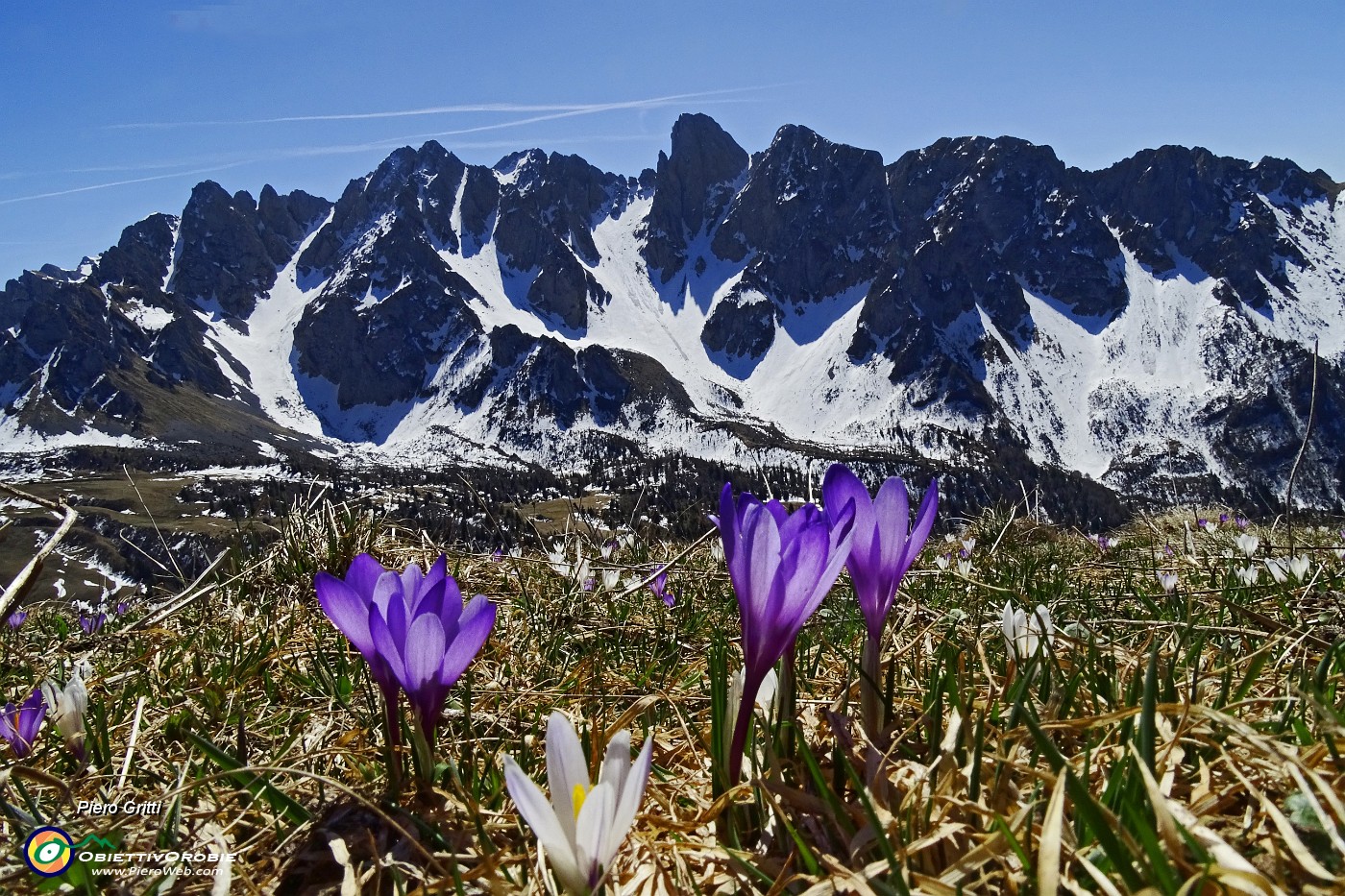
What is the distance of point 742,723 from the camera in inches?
48.8

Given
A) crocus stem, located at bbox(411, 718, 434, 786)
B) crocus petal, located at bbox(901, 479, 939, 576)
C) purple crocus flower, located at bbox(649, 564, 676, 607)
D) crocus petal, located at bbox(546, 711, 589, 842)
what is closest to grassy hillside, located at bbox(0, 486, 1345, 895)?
crocus stem, located at bbox(411, 718, 434, 786)

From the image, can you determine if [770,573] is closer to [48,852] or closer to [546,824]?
[546,824]

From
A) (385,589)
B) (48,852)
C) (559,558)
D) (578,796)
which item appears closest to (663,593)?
(559,558)

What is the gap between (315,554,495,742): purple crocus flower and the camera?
4.31ft

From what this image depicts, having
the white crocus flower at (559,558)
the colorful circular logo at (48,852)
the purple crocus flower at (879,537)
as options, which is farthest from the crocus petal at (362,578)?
the white crocus flower at (559,558)

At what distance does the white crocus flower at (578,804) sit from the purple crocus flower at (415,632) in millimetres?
358

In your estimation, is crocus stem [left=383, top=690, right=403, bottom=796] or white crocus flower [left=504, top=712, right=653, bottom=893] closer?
white crocus flower [left=504, top=712, right=653, bottom=893]

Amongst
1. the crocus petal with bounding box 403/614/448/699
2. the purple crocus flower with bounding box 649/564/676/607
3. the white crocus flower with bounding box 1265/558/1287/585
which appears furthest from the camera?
the purple crocus flower with bounding box 649/564/676/607

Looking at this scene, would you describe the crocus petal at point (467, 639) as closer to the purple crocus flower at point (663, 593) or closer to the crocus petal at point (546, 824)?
the crocus petal at point (546, 824)

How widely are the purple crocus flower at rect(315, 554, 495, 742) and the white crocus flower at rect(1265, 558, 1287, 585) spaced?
294 cm

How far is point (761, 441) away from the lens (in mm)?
186875

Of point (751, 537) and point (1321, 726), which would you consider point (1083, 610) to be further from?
point (751, 537)

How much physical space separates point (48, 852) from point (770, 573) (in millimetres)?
1208

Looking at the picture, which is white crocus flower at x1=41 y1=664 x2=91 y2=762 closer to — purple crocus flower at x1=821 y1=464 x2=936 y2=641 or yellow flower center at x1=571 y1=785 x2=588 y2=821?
yellow flower center at x1=571 y1=785 x2=588 y2=821
